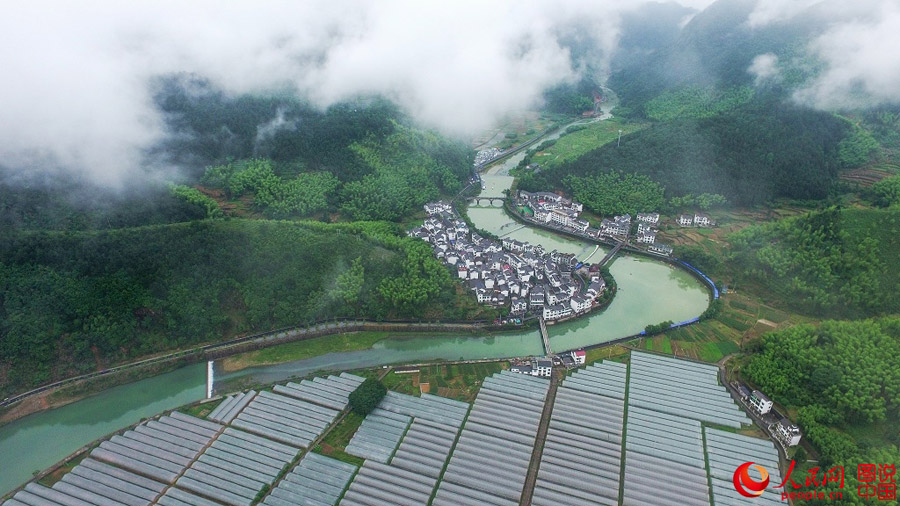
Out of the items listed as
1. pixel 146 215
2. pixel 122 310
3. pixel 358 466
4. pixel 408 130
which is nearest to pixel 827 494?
pixel 358 466

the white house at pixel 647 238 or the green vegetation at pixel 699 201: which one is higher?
the green vegetation at pixel 699 201

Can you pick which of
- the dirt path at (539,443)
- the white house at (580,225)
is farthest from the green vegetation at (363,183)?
the dirt path at (539,443)

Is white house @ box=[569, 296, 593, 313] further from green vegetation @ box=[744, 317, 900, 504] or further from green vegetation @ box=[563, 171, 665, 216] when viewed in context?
green vegetation @ box=[563, 171, 665, 216]

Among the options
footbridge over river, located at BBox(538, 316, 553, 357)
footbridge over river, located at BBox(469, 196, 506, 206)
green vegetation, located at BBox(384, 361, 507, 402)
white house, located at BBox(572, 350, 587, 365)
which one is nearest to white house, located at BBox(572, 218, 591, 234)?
footbridge over river, located at BBox(469, 196, 506, 206)

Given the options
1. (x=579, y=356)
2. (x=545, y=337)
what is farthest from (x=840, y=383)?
(x=545, y=337)

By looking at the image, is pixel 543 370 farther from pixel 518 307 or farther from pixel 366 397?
pixel 366 397

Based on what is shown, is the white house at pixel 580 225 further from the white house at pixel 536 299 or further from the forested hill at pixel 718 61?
the forested hill at pixel 718 61
